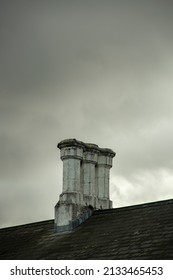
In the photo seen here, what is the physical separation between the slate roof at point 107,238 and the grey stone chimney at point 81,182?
0.41 meters

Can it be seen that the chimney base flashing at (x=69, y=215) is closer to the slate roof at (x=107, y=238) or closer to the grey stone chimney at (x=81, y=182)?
the grey stone chimney at (x=81, y=182)

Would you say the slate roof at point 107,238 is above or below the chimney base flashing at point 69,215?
below

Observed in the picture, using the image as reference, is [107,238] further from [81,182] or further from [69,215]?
[81,182]

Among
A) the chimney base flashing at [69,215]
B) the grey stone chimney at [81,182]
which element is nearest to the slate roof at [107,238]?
the chimney base flashing at [69,215]

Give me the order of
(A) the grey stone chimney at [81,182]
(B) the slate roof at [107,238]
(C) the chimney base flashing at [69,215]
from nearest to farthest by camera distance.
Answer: (B) the slate roof at [107,238] < (C) the chimney base flashing at [69,215] < (A) the grey stone chimney at [81,182]

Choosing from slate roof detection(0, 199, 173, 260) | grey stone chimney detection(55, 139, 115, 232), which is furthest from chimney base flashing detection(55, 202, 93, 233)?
slate roof detection(0, 199, 173, 260)

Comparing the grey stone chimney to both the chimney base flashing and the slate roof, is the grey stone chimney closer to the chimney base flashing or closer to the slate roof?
the chimney base flashing

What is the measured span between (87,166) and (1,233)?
3.72 metres

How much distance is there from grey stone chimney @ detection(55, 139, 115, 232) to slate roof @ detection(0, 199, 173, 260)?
413 mm

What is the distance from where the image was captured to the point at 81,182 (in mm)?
21547

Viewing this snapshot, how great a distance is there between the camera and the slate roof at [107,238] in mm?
16250

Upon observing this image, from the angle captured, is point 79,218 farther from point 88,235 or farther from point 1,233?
point 1,233
